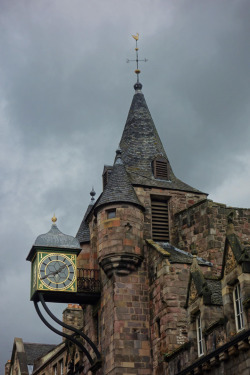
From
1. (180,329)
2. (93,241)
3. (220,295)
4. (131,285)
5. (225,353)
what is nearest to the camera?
(225,353)

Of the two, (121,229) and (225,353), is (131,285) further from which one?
(225,353)

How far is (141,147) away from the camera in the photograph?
35.6 meters

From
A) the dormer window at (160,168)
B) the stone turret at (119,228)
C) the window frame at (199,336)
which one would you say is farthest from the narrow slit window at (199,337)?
the dormer window at (160,168)

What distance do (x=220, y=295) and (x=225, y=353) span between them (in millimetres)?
2896

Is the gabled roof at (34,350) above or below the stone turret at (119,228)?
above

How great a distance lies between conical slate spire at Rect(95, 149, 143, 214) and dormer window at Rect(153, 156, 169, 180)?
6.29ft

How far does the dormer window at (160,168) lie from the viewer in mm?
34219

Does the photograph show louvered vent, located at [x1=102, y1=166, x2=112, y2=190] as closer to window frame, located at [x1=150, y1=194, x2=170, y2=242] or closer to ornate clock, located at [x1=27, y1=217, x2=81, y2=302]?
window frame, located at [x1=150, y1=194, x2=170, y2=242]

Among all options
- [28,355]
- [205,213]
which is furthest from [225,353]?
[28,355]

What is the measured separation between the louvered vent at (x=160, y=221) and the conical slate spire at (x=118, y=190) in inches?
60.1

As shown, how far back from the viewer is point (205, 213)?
104 ft

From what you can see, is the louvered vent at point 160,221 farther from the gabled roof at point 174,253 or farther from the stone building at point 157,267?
the gabled roof at point 174,253

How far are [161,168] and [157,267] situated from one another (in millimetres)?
6090

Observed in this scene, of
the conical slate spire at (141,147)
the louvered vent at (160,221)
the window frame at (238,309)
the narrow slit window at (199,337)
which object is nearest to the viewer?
the window frame at (238,309)
